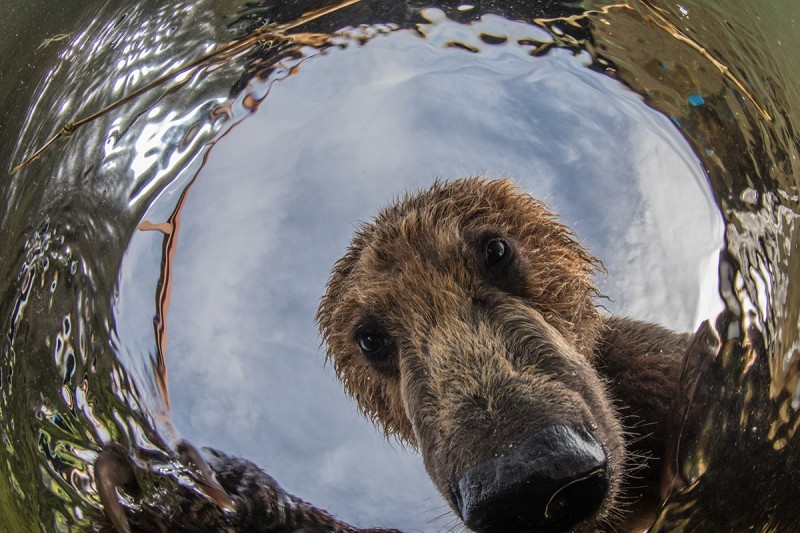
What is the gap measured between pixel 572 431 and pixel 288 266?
89 centimetres

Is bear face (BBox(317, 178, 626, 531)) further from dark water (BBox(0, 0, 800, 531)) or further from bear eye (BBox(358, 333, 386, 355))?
dark water (BBox(0, 0, 800, 531))

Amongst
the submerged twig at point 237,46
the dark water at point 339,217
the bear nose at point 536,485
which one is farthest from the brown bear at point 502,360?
the submerged twig at point 237,46

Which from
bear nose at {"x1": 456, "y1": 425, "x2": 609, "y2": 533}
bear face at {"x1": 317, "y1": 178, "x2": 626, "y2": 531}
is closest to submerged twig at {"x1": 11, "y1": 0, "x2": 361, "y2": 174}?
bear face at {"x1": 317, "y1": 178, "x2": 626, "y2": 531}

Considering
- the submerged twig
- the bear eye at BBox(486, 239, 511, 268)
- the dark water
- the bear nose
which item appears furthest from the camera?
the bear eye at BBox(486, 239, 511, 268)

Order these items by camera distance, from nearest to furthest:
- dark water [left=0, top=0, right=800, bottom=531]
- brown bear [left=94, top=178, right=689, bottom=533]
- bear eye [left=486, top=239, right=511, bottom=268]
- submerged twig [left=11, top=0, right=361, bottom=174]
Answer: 1. brown bear [left=94, top=178, right=689, bottom=533]
2. dark water [left=0, top=0, right=800, bottom=531]
3. submerged twig [left=11, top=0, right=361, bottom=174]
4. bear eye [left=486, top=239, right=511, bottom=268]

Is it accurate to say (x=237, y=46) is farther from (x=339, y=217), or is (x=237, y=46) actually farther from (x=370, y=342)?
(x=370, y=342)

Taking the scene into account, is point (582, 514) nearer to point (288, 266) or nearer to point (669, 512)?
point (669, 512)

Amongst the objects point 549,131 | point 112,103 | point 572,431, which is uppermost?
point 112,103

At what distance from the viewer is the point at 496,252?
2.79 metres

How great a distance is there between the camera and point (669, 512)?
199cm

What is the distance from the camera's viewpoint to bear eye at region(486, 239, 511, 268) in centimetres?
277

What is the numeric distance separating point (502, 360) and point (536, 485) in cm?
59

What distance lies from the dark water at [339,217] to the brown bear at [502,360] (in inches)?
6.9

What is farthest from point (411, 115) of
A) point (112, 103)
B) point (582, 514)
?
point (582, 514)
